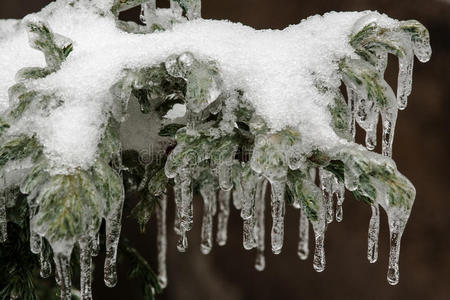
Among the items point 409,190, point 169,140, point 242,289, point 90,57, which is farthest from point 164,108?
point 242,289

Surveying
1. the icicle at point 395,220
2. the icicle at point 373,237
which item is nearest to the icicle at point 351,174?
the icicle at point 395,220

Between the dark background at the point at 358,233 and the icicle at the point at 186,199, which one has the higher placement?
the icicle at the point at 186,199

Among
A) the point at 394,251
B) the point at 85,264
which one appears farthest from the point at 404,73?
the point at 85,264

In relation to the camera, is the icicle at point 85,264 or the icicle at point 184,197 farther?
the icicle at point 184,197

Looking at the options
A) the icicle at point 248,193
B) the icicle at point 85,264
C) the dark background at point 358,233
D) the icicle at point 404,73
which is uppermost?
the icicle at point 404,73

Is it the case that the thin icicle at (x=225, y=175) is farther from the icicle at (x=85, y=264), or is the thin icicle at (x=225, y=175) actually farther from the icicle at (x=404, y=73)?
the icicle at (x=404, y=73)

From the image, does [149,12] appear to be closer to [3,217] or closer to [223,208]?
[3,217]

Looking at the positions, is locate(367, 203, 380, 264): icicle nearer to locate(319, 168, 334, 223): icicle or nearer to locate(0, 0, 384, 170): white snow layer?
locate(319, 168, 334, 223): icicle
